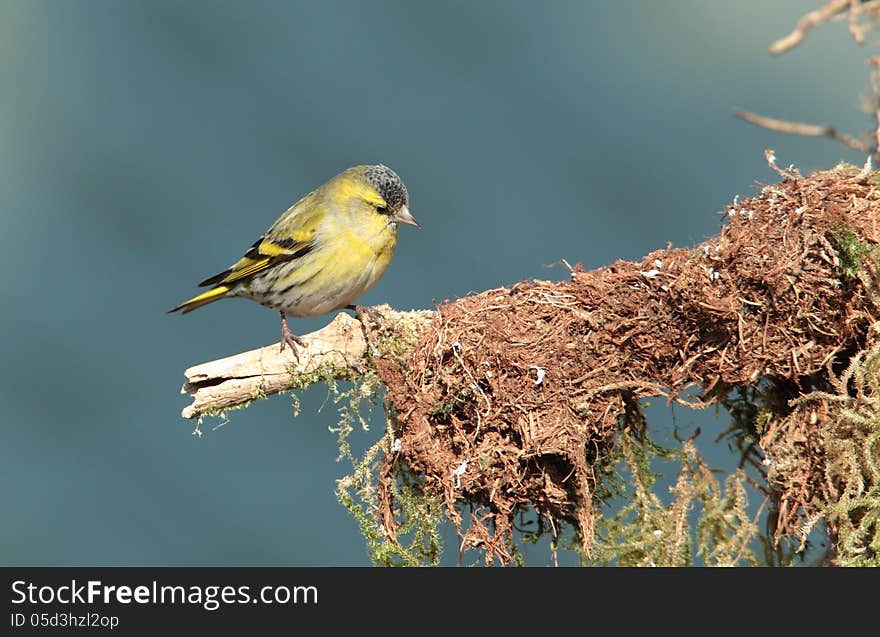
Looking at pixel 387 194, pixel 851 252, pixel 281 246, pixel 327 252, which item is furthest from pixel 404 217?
pixel 851 252

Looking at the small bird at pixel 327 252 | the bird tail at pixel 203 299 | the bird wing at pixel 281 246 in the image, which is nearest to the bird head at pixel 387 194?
the small bird at pixel 327 252

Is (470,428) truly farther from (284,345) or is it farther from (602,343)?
(284,345)

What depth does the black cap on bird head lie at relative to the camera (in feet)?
16.9

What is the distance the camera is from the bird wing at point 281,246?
5219mm

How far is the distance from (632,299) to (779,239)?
572 millimetres

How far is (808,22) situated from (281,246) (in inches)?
136

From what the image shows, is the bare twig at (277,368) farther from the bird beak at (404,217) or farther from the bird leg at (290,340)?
the bird beak at (404,217)

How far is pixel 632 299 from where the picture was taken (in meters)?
3.70

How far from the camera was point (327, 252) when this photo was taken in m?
5.07

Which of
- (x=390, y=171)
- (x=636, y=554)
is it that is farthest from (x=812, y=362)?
(x=390, y=171)

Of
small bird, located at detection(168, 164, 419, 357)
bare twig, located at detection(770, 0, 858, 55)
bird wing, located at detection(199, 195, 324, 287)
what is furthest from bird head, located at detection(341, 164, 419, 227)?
bare twig, located at detection(770, 0, 858, 55)

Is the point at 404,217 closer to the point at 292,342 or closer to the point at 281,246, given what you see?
the point at 281,246

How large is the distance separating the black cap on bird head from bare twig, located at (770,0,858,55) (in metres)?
2.95

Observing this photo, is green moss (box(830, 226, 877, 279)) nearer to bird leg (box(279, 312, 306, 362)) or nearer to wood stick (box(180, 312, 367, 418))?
wood stick (box(180, 312, 367, 418))
